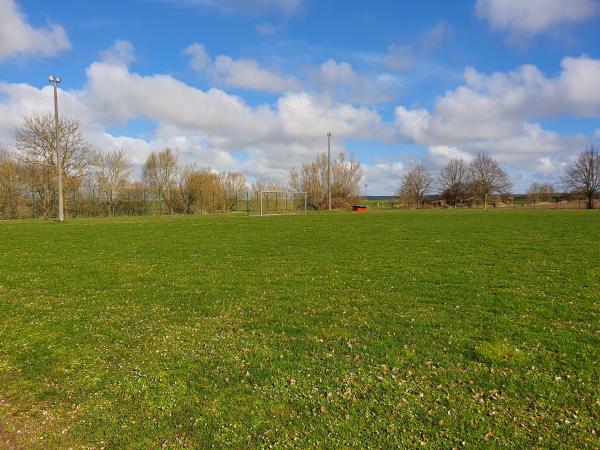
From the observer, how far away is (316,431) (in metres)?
3.93

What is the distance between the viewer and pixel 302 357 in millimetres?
5609

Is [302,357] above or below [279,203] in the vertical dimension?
below

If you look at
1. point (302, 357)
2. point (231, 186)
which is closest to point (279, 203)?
point (231, 186)

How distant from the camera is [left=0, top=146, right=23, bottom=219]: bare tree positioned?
44.1m

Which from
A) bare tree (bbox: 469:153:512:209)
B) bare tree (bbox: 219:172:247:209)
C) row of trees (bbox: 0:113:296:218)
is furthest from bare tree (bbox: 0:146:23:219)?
bare tree (bbox: 469:153:512:209)

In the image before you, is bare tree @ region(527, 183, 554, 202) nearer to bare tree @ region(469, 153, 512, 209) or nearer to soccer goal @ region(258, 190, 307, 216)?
bare tree @ region(469, 153, 512, 209)

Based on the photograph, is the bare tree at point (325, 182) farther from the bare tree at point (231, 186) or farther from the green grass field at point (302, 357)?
the green grass field at point (302, 357)

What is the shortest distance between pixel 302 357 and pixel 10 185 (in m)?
49.5

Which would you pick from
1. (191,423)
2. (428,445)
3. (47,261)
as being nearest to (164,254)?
(47,261)

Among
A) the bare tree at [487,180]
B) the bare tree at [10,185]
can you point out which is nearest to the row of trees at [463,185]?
the bare tree at [487,180]

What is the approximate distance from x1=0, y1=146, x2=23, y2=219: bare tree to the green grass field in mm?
40083

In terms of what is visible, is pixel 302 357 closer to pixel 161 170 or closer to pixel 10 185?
pixel 10 185

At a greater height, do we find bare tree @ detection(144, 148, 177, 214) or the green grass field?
bare tree @ detection(144, 148, 177, 214)

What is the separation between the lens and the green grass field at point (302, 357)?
158 inches
